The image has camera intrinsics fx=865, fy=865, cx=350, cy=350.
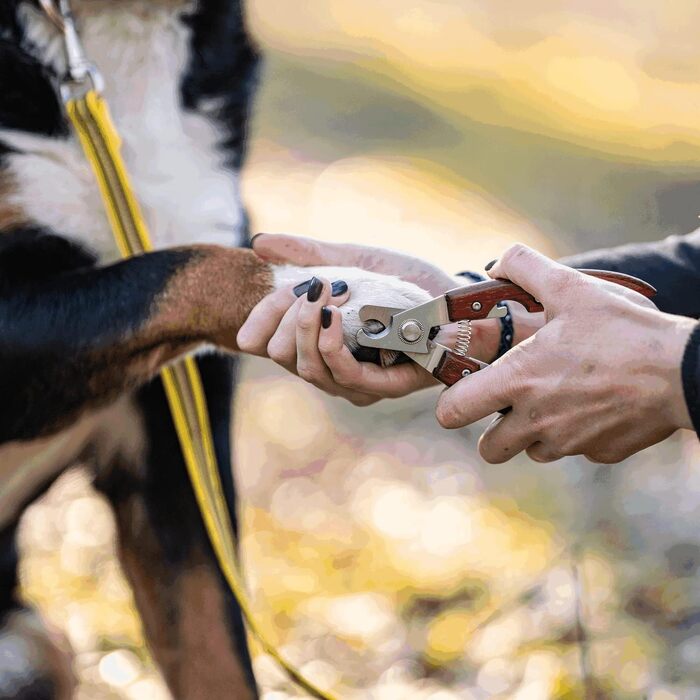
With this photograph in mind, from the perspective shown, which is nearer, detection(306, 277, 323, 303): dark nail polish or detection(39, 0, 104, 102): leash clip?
detection(306, 277, 323, 303): dark nail polish

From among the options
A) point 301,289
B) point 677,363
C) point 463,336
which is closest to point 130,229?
point 301,289

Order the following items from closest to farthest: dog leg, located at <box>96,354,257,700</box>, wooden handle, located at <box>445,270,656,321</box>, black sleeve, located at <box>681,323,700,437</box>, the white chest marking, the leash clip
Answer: black sleeve, located at <box>681,323,700,437</box> → wooden handle, located at <box>445,270,656,321</box> → the leash clip → the white chest marking → dog leg, located at <box>96,354,257,700</box>

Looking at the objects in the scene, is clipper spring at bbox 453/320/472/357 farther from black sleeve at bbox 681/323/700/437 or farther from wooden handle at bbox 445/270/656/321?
black sleeve at bbox 681/323/700/437

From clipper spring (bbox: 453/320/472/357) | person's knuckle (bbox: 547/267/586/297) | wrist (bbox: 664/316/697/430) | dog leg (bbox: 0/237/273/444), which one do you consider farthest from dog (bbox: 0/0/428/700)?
wrist (bbox: 664/316/697/430)

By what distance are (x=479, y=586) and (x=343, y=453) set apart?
1.78 feet

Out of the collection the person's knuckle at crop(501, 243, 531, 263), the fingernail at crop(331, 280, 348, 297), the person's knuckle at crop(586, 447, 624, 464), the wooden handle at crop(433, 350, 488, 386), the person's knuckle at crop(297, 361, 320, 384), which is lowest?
the person's knuckle at crop(586, 447, 624, 464)

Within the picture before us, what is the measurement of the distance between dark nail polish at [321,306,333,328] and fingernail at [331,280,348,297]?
62 mm

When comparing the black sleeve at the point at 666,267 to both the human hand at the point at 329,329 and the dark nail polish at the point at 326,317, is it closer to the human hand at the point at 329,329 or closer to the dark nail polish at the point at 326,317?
the human hand at the point at 329,329

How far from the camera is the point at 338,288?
925 mm

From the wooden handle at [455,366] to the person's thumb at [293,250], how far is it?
0.87 ft

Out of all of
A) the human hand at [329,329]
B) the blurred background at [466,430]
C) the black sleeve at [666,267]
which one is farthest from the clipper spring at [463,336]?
the blurred background at [466,430]

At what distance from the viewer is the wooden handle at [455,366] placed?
853 millimetres

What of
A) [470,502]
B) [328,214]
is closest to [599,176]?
[328,214]

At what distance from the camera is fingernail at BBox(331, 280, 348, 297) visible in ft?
3.02
